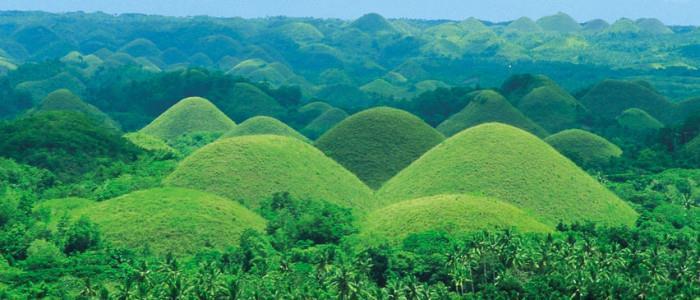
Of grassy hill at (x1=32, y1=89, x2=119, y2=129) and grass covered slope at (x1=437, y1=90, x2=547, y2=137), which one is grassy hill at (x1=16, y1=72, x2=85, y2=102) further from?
grass covered slope at (x1=437, y1=90, x2=547, y2=137)

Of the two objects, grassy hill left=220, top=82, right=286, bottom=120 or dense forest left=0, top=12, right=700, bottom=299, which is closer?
dense forest left=0, top=12, right=700, bottom=299

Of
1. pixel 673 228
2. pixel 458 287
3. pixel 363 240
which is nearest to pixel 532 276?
pixel 458 287

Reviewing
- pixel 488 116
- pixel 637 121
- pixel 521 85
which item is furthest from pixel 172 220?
pixel 521 85

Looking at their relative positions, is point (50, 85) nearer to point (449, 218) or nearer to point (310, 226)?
point (310, 226)

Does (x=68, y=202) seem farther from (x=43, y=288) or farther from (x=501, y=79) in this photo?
(x=501, y=79)

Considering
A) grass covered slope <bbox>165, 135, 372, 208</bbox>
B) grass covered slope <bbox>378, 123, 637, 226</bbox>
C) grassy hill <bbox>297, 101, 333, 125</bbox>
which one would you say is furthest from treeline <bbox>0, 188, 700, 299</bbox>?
grassy hill <bbox>297, 101, 333, 125</bbox>

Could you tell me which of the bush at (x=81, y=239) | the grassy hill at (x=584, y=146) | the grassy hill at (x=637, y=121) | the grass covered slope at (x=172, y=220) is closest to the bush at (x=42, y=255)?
the bush at (x=81, y=239)
